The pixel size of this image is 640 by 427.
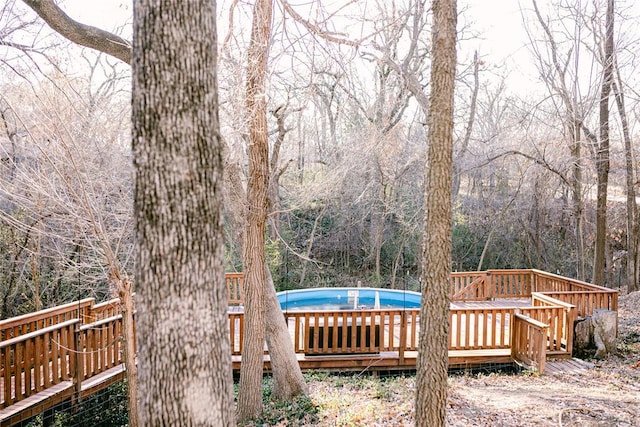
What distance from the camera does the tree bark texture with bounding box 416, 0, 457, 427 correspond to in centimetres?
426

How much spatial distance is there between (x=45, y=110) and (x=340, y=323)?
5.63m

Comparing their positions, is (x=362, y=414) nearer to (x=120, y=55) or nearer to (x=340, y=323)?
(x=340, y=323)

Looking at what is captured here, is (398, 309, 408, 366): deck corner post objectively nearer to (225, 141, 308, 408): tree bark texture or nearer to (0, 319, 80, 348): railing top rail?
(225, 141, 308, 408): tree bark texture

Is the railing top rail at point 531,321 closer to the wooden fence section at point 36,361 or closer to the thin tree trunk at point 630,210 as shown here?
the wooden fence section at point 36,361

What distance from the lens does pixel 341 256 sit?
18.9 meters

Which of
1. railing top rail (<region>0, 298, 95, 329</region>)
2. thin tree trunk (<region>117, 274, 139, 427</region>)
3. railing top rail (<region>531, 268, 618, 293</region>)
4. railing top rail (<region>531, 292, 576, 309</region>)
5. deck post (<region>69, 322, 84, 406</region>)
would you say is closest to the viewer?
thin tree trunk (<region>117, 274, 139, 427</region>)

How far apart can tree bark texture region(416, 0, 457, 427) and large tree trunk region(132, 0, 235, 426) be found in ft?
7.76

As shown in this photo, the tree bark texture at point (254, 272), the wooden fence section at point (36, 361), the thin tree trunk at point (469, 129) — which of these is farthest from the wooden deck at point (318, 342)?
the thin tree trunk at point (469, 129)

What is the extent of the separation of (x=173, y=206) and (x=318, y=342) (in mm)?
6366

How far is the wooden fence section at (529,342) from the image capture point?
794cm

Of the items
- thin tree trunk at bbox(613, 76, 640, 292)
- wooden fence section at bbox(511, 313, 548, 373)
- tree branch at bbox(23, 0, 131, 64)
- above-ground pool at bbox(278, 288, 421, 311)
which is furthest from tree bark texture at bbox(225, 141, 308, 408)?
thin tree trunk at bbox(613, 76, 640, 292)

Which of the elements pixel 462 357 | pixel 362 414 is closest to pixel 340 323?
pixel 462 357

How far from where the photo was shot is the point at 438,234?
4297 millimetres

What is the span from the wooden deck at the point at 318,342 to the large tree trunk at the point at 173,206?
333cm
